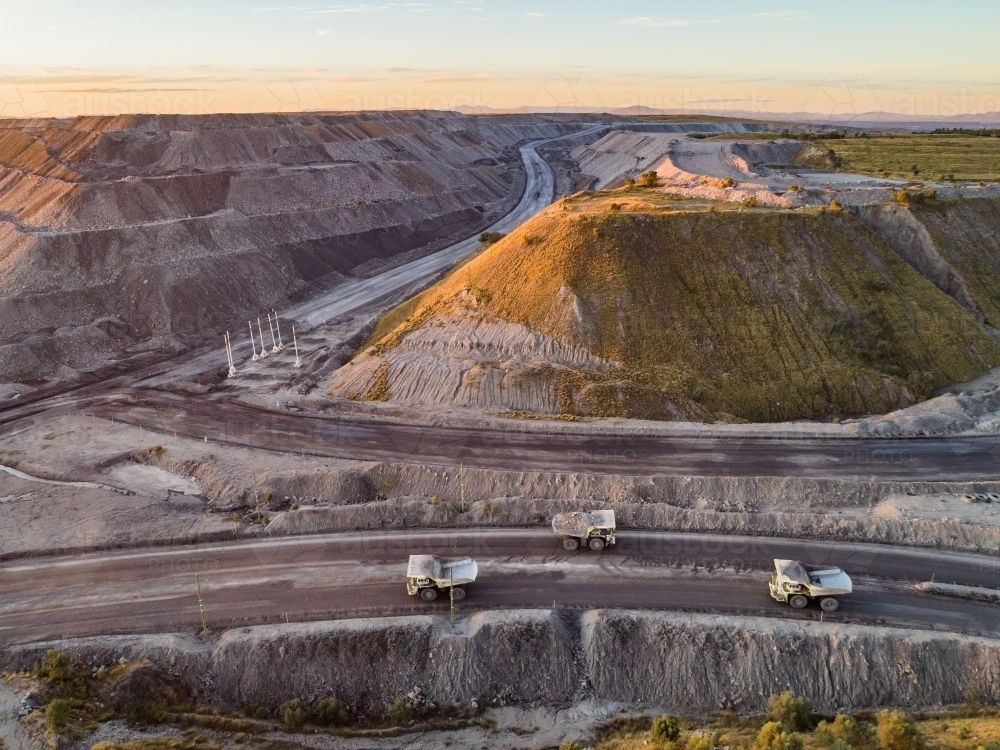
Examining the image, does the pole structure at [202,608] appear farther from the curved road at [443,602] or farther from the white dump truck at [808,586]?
the white dump truck at [808,586]

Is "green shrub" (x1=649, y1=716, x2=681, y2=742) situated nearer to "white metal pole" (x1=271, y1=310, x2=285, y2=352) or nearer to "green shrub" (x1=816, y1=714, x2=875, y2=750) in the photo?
"green shrub" (x1=816, y1=714, x2=875, y2=750)

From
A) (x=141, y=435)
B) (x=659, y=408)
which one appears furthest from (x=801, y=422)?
(x=141, y=435)

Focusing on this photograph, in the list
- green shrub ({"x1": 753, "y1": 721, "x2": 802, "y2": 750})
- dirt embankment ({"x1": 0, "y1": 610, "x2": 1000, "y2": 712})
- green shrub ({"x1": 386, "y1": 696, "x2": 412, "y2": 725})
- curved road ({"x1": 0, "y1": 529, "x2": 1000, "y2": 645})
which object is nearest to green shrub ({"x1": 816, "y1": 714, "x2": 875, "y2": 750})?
green shrub ({"x1": 753, "y1": 721, "x2": 802, "y2": 750})

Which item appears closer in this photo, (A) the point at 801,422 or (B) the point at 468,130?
(A) the point at 801,422

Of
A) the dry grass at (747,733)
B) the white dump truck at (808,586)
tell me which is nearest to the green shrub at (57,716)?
the dry grass at (747,733)

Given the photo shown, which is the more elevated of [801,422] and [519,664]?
[801,422]

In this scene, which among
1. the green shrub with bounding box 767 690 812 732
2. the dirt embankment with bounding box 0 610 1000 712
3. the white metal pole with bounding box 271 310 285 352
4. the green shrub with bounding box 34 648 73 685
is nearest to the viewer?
the green shrub with bounding box 767 690 812 732

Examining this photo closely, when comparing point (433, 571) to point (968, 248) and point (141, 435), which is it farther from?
point (968, 248)
